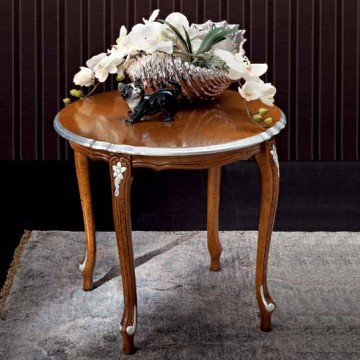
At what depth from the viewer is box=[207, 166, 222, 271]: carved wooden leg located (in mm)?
2619

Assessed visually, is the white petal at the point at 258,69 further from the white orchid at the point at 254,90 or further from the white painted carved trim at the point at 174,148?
the white painted carved trim at the point at 174,148

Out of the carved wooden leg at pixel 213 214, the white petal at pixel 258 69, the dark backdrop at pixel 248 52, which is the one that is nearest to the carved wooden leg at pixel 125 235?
the white petal at pixel 258 69

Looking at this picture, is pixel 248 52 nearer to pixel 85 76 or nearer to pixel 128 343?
pixel 85 76

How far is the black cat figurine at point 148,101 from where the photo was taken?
7.16ft

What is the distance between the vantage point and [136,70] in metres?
2.27

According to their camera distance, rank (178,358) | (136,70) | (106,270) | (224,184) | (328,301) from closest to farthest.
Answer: (178,358)
(136,70)
(328,301)
(106,270)
(224,184)

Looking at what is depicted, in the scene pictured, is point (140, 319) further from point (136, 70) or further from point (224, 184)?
point (224, 184)

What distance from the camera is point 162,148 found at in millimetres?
1996

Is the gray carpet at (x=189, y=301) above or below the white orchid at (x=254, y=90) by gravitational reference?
below

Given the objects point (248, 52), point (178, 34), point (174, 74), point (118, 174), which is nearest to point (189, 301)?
point (118, 174)

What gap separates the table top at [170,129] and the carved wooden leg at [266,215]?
7 centimetres

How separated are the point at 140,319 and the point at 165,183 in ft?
4.46

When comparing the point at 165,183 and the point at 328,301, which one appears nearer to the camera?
the point at 328,301

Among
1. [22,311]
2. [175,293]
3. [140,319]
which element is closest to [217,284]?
[175,293]
